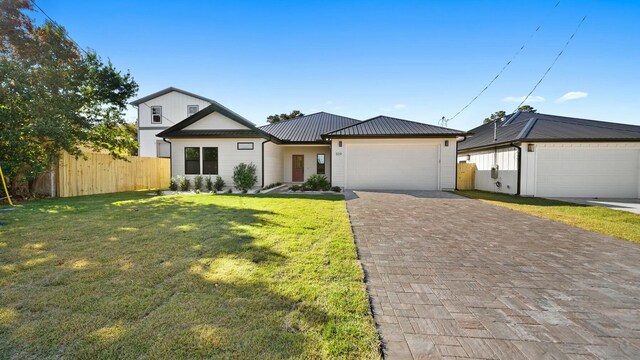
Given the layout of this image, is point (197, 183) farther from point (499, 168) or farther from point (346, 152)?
point (499, 168)

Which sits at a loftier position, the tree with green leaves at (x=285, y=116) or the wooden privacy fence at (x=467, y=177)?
the tree with green leaves at (x=285, y=116)

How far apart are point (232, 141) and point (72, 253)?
421 inches

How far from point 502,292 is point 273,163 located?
13.9 m

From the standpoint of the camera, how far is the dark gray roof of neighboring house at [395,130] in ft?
45.1

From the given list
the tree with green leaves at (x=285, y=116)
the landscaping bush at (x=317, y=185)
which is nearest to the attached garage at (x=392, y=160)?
the landscaping bush at (x=317, y=185)

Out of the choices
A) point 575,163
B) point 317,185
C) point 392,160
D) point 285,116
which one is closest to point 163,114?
point 317,185

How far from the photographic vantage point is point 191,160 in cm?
1441

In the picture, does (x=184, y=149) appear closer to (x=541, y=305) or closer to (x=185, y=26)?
(x=185, y=26)

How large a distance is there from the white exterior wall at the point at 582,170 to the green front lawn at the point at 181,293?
12.1 metres

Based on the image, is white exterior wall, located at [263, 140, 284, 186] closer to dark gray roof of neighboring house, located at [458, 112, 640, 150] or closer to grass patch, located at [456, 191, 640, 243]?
dark gray roof of neighboring house, located at [458, 112, 640, 150]

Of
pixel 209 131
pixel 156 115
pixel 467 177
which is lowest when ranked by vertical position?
pixel 467 177

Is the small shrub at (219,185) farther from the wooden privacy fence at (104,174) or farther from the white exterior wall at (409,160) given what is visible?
the white exterior wall at (409,160)

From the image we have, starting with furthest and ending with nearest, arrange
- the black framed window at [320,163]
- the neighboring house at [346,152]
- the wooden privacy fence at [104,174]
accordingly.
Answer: the black framed window at [320,163] → the neighboring house at [346,152] → the wooden privacy fence at [104,174]

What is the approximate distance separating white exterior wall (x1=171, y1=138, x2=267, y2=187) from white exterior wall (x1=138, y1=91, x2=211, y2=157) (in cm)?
947
